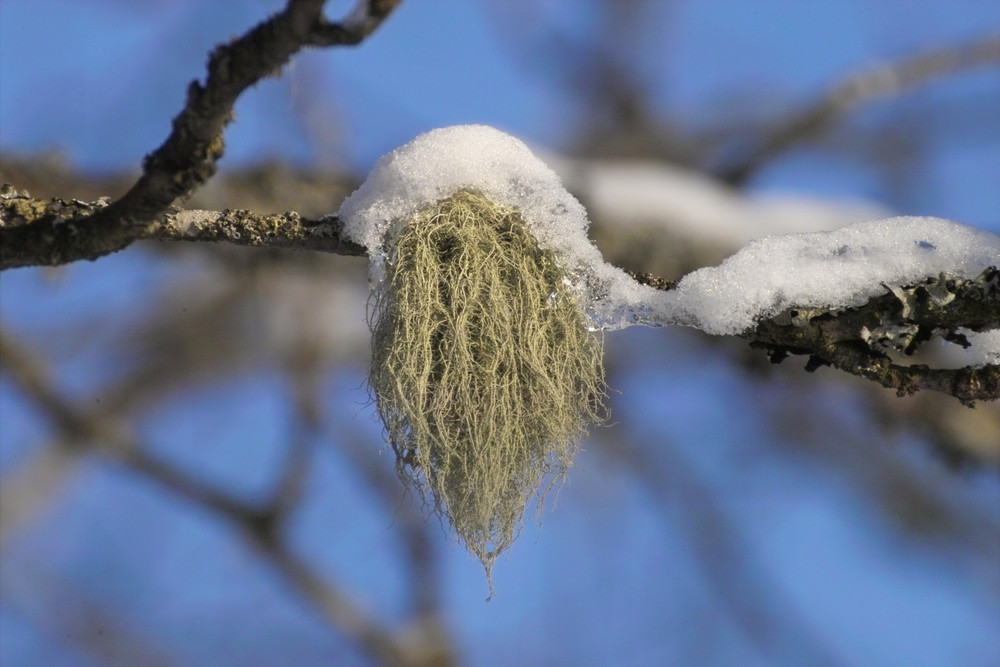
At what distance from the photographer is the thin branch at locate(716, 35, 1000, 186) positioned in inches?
170

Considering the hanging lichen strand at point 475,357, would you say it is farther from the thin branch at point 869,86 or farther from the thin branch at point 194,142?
the thin branch at point 869,86

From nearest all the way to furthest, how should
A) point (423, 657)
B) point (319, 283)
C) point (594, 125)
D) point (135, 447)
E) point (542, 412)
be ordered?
point (542, 412) → point (135, 447) → point (423, 657) → point (319, 283) → point (594, 125)

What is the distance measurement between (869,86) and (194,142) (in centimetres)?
392

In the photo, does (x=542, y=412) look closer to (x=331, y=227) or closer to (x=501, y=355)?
(x=501, y=355)

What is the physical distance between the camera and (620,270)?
1.76 metres

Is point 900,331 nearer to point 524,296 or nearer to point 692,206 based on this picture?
point 524,296

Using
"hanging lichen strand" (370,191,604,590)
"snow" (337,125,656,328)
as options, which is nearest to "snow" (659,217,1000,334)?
"snow" (337,125,656,328)

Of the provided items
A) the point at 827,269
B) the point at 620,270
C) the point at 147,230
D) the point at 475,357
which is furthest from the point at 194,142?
the point at 827,269

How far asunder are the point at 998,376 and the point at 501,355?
966 mm

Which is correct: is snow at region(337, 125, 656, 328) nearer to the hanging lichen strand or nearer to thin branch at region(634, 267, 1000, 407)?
the hanging lichen strand

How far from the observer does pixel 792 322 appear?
65.7 inches

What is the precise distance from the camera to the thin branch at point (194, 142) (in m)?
1.15

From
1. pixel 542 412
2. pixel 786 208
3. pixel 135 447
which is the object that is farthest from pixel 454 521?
pixel 786 208

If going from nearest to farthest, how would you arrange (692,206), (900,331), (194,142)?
(194,142), (900,331), (692,206)
